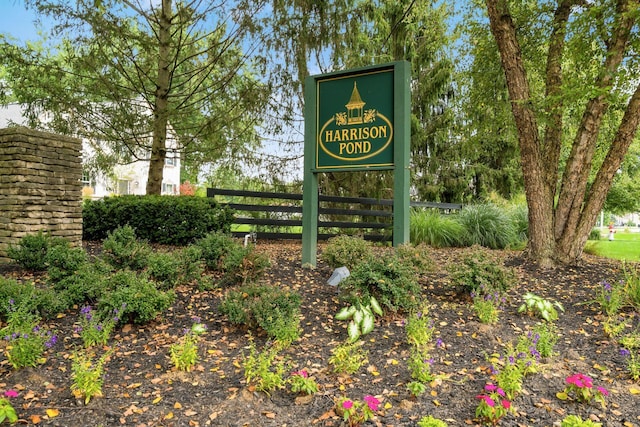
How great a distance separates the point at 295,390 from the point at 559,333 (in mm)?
2380

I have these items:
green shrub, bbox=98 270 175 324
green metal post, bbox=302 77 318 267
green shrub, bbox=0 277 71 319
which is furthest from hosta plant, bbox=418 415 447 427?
green metal post, bbox=302 77 318 267

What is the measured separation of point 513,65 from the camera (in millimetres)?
5883

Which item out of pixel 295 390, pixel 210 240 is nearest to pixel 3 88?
pixel 210 240

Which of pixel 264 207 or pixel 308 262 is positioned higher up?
pixel 264 207

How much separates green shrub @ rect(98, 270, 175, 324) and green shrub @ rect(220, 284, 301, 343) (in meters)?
0.51

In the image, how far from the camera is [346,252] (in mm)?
5109

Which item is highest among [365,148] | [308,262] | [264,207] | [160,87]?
[160,87]

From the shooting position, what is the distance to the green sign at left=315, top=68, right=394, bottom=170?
207 inches

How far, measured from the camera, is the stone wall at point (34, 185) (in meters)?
5.58

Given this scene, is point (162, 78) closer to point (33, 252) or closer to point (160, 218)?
point (160, 218)

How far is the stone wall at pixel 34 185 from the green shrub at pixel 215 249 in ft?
7.36

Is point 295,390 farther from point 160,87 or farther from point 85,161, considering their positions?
point 85,161

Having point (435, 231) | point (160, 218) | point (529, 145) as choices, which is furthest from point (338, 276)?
point (435, 231)

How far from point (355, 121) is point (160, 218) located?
141 inches
